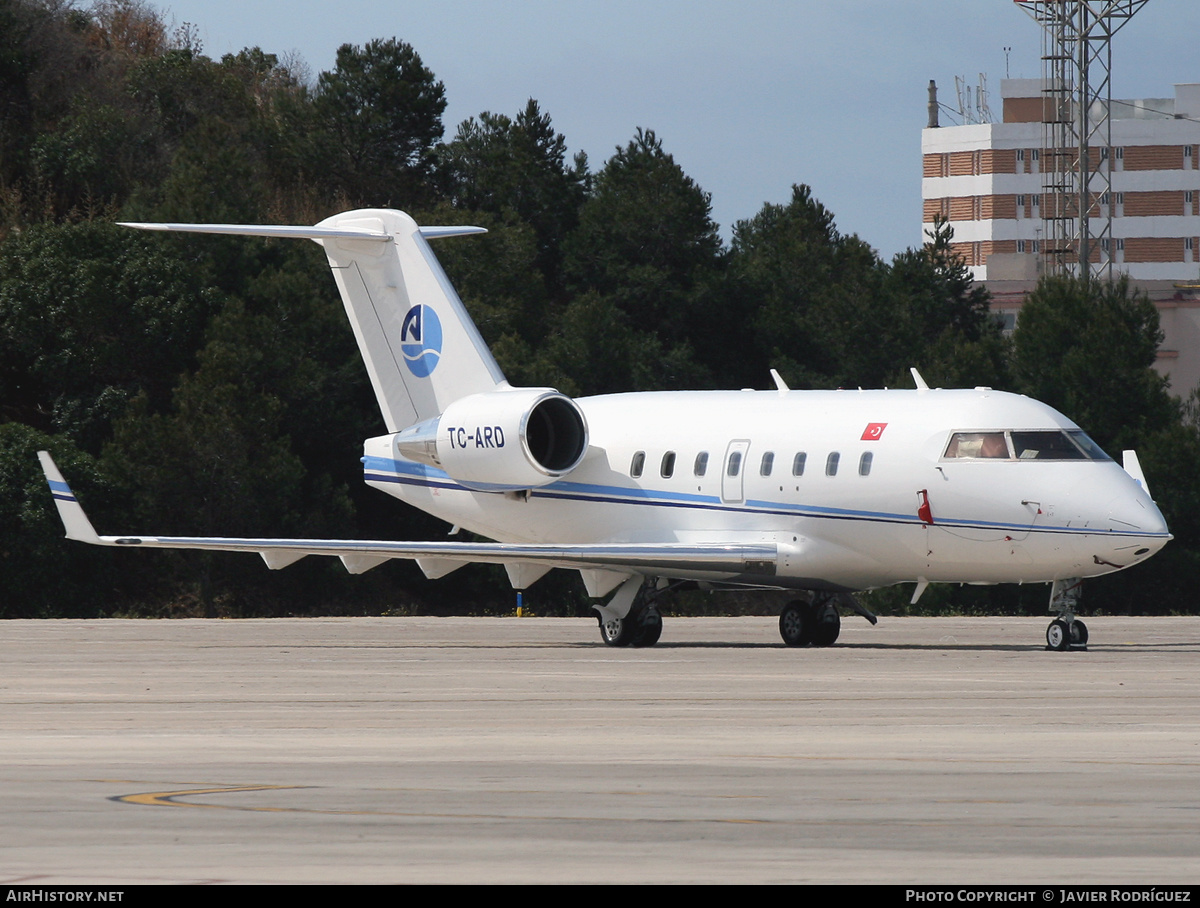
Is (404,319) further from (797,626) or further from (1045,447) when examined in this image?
(1045,447)

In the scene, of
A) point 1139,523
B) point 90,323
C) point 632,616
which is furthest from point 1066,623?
point 90,323

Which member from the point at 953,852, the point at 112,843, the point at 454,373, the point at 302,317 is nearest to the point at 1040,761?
the point at 953,852

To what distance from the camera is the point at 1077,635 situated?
984 inches

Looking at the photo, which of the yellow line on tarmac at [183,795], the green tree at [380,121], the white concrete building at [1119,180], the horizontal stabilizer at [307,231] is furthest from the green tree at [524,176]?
the white concrete building at [1119,180]

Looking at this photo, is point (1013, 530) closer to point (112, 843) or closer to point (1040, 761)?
point (1040, 761)

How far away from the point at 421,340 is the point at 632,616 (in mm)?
5666

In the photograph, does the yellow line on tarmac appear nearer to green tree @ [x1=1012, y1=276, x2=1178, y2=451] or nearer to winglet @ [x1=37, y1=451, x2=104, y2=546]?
winglet @ [x1=37, y1=451, x2=104, y2=546]

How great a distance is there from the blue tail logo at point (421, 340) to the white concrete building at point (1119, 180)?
120 metres

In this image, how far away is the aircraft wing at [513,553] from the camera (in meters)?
26.2

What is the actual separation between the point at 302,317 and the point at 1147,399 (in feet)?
77.7

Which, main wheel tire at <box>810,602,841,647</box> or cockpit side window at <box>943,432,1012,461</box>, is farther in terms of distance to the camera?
main wheel tire at <box>810,602,841,647</box>

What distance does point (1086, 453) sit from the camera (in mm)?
25031

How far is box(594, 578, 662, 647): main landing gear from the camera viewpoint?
91.7ft

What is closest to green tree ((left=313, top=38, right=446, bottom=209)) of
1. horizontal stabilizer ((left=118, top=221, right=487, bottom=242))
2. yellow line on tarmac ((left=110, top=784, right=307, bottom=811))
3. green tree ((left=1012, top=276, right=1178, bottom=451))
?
green tree ((left=1012, top=276, right=1178, bottom=451))
